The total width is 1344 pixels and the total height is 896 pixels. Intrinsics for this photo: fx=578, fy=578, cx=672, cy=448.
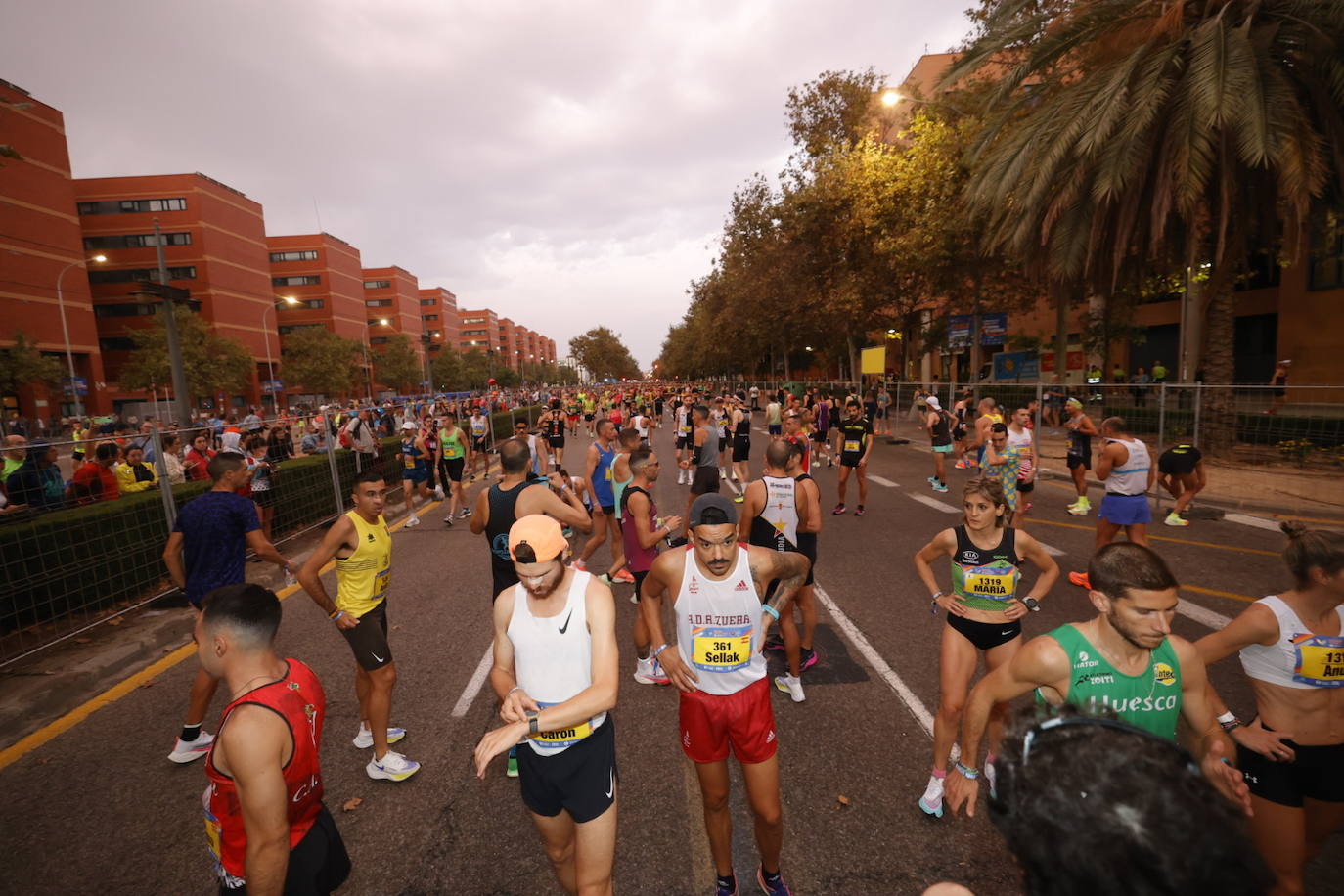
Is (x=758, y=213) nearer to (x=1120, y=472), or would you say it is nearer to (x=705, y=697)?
(x=1120, y=472)

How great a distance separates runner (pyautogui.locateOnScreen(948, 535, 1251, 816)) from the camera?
2217mm

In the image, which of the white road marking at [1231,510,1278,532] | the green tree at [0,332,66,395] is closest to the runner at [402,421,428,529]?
the white road marking at [1231,510,1278,532]

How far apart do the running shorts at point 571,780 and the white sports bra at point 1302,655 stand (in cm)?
285

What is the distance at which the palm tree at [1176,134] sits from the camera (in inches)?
405

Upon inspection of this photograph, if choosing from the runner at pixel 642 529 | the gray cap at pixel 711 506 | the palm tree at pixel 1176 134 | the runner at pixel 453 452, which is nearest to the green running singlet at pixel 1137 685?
the gray cap at pixel 711 506

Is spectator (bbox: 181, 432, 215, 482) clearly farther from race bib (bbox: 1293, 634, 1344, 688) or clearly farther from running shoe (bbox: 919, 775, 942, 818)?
race bib (bbox: 1293, 634, 1344, 688)

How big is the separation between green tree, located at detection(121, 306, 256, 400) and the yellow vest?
1761 inches

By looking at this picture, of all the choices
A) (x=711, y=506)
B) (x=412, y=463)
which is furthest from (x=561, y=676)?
(x=412, y=463)

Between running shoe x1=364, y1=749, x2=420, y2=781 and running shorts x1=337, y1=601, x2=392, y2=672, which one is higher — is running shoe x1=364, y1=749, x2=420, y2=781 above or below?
below

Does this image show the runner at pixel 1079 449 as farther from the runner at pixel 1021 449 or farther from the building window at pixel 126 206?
the building window at pixel 126 206

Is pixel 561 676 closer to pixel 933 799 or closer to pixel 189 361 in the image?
pixel 933 799

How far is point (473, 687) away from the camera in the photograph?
5039 mm

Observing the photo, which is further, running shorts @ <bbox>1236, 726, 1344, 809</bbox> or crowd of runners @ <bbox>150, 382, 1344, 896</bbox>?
running shorts @ <bbox>1236, 726, 1344, 809</bbox>

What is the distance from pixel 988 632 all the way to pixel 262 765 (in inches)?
147
